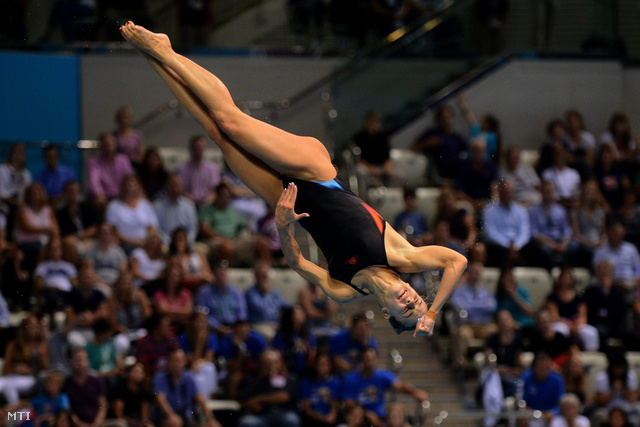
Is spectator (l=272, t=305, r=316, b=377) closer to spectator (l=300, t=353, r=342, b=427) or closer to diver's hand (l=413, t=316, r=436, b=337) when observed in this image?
spectator (l=300, t=353, r=342, b=427)

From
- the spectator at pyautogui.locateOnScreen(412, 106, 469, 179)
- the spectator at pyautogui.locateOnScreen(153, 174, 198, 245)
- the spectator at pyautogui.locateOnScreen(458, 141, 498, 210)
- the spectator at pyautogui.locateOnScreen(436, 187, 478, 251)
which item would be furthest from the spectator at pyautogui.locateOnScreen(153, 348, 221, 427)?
the spectator at pyautogui.locateOnScreen(412, 106, 469, 179)

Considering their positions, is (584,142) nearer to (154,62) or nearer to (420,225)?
(420,225)

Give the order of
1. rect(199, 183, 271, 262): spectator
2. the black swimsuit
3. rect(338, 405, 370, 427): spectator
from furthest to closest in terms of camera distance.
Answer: rect(199, 183, 271, 262): spectator < rect(338, 405, 370, 427): spectator < the black swimsuit

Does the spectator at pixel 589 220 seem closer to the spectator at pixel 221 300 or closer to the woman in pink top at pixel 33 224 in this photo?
the spectator at pixel 221 300

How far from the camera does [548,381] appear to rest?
35.5ft

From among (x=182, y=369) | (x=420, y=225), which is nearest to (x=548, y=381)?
(x=420, y=225)

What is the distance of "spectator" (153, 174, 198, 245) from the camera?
11.8 m

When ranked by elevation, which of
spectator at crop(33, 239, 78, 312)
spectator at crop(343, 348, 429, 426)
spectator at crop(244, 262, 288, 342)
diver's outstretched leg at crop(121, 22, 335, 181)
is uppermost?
diver's outstretched leg at crop(121, 22, 335, 181)

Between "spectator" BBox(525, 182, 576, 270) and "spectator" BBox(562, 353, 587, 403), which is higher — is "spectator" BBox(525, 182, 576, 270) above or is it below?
above

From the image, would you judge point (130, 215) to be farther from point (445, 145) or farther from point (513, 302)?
point (513, 302)

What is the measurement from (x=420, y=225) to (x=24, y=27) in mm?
5265

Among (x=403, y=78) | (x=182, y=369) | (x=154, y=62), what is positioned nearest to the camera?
(x=154, y=62)

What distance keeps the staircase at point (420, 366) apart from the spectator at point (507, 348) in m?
0.54

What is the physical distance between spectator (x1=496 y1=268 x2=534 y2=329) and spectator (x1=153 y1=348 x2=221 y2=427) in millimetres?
3668
